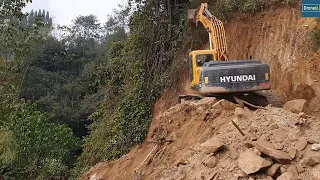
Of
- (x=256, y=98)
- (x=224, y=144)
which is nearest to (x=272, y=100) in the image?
(x=256, y=98)

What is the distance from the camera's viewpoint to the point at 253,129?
751cm

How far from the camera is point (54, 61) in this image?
125ft

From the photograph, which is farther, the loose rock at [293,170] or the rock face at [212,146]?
the rock face at [212,146]

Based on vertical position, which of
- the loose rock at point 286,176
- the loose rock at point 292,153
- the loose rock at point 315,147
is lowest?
the loose rock at point 286,176

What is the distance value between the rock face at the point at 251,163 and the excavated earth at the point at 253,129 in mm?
15

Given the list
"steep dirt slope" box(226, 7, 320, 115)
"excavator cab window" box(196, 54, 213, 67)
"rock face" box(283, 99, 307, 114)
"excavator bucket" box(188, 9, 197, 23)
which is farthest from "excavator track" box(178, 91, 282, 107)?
"excavator bucket" box(188, 9, 197, 23)

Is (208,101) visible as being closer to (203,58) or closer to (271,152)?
(203,58)

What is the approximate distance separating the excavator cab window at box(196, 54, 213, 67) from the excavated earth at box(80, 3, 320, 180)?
5.38 ft

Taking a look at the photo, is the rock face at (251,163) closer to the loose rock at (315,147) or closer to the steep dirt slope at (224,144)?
the steep dirt slope at (224,144)

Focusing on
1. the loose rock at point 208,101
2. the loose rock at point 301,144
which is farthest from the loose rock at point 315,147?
the loose rock at point 208,101

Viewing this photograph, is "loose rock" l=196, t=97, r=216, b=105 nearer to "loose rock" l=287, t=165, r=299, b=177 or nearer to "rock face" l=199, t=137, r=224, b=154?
"rock face" l=199, t=137, r=224, b=154

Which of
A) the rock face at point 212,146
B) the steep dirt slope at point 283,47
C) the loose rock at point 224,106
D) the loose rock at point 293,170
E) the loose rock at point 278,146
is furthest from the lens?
the steep dirt slope at point 283,47

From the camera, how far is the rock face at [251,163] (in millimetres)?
6400

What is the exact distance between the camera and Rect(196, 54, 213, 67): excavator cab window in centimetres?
1173
